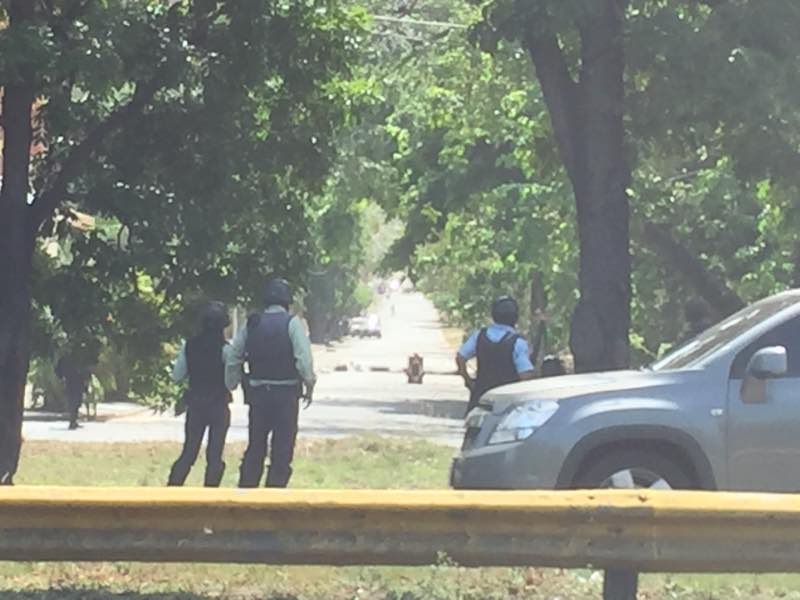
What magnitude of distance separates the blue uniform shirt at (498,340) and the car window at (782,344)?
2467mm

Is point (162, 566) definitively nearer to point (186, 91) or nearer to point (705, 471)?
point (705, 471)

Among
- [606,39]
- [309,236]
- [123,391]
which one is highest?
[606,39]

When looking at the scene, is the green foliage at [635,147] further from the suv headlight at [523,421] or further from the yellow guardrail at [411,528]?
the yellow guardrail at [411,528]

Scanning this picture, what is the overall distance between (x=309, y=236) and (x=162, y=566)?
260 inches

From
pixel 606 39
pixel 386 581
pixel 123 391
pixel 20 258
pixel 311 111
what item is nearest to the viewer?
pixel 386 581

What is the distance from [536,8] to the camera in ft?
49.6

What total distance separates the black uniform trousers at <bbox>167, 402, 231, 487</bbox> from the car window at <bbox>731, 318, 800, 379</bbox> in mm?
4558

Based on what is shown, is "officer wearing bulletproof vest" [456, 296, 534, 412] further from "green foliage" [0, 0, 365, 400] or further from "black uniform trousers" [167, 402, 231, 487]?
"green foliage" [0, 0, 365, 400]

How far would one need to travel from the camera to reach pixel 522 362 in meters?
11.9

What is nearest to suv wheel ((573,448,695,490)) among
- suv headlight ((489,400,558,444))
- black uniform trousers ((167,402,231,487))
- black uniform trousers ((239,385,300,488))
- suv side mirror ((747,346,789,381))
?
suv headlight ((489,400,558,444))

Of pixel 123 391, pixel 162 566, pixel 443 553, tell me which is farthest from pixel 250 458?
pixel 123 391

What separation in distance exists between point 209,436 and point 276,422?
1.43 metres

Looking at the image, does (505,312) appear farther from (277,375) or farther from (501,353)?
(277,375)

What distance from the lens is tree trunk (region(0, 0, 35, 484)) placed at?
13211mm
